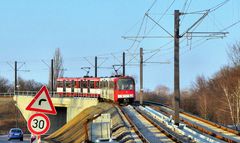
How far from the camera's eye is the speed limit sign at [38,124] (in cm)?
1440

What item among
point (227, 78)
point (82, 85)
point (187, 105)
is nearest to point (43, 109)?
point (82, 85)

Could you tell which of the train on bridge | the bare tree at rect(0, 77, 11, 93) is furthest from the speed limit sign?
the bare tree at rect(0, 77, 11, 93)

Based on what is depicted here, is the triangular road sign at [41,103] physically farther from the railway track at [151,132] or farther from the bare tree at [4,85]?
the bare tree at [4,85]

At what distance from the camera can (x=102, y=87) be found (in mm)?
61500

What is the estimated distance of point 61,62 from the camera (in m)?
113

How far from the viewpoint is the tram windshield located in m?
56.3

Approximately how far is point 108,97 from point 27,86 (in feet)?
300

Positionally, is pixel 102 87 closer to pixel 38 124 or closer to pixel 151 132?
pixel 151 132

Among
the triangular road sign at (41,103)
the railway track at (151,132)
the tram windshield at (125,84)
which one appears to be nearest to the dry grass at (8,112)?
the tram windshield at (125,84)

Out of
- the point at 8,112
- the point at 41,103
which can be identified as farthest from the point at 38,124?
the point at 8,112

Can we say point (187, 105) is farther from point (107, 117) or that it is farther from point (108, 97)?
point (107, 117)

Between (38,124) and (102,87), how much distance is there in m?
47.0

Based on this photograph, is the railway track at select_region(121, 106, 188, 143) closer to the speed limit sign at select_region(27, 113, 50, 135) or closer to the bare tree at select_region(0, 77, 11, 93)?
the speed limit sign at select_region(27, 113, 50, 135)

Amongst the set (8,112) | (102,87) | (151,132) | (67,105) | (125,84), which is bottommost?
(8,112)
